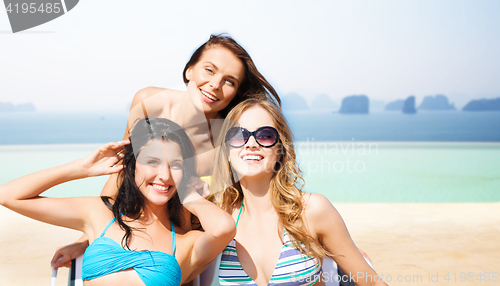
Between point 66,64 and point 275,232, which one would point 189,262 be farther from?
point 66,64

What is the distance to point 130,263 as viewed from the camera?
2.18m

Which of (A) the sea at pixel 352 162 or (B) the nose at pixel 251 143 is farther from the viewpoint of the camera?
(A) the sea at pixel 352 162

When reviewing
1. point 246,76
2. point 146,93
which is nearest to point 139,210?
point 246,76

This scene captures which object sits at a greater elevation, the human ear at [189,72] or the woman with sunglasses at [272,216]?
the human ear at [189,72]

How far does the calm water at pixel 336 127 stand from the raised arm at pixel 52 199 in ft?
72.9

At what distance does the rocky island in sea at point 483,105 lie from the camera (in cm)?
5438

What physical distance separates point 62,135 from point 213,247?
3207 cm

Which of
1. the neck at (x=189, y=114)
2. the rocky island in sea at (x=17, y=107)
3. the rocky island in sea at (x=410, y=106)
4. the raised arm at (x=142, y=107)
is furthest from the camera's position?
the rocky island in sea at (x=410, y=106)

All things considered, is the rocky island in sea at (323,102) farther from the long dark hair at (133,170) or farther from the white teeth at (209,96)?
the long dark hair at (133,170)

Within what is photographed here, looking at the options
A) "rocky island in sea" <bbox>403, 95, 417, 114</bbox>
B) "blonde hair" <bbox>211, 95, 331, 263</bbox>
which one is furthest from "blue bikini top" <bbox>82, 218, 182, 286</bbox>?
"rocky island in sea" <bbox>403, 95, 417, 114</bbox>

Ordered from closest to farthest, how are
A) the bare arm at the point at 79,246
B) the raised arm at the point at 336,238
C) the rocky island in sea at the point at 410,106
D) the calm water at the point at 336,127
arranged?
1. the raised arm at the point at 336,238
2. the bare arm at the point at 79,246
3. the calm water at the point at 336,127
4. the rocky island in sea at the point at 410,106

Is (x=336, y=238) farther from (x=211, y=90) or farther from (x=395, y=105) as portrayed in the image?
(x=395, y=105)

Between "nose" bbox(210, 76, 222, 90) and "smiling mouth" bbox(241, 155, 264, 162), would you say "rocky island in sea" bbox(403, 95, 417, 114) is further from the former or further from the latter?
"smiling mouth" bbox(241, 155, 264, 162)

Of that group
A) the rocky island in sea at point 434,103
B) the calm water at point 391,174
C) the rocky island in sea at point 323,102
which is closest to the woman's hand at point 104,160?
the calm water at point 391,174
